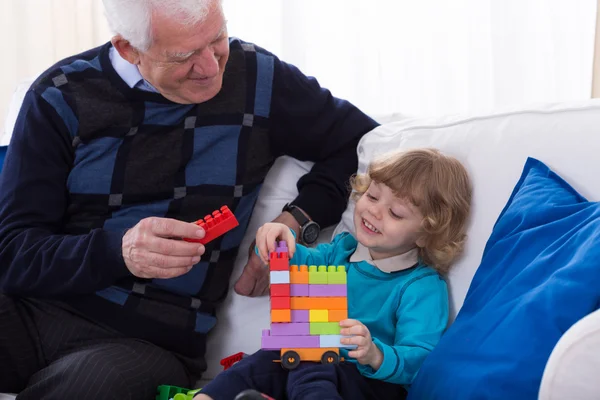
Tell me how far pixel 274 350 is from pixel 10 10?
7.11 feet

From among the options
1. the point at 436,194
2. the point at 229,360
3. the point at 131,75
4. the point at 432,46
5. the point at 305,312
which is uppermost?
the point at 131,75

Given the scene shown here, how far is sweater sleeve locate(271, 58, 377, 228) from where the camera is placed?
5.65ft

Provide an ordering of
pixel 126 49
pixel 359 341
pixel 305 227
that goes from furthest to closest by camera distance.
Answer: pixel 305 227
pixel 126 49
pixel 359 341

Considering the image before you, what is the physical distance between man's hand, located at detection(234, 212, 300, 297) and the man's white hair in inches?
19.3

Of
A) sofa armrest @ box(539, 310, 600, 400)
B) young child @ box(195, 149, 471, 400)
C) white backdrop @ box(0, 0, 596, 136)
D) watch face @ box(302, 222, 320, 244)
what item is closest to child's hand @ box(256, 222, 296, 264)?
young child @ box(195, 149, 471, 400)

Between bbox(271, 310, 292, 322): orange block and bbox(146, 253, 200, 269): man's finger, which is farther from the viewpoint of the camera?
bbox(146, 253, 200, 269): man's finger

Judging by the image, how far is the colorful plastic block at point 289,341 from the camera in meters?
1.29

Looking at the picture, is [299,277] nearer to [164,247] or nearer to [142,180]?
[164,247]

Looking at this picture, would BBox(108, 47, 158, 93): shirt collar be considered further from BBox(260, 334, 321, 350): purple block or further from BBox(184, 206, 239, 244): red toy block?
BBox(260, 334, 321, 350): purple block

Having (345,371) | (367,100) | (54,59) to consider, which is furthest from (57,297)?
(54,59)

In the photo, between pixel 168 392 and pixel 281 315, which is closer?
pixel 281 315

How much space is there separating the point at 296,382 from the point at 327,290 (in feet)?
0.55

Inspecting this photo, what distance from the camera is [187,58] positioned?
1523 millimetres

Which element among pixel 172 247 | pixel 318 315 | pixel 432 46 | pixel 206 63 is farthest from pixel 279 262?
pixel 432 46
